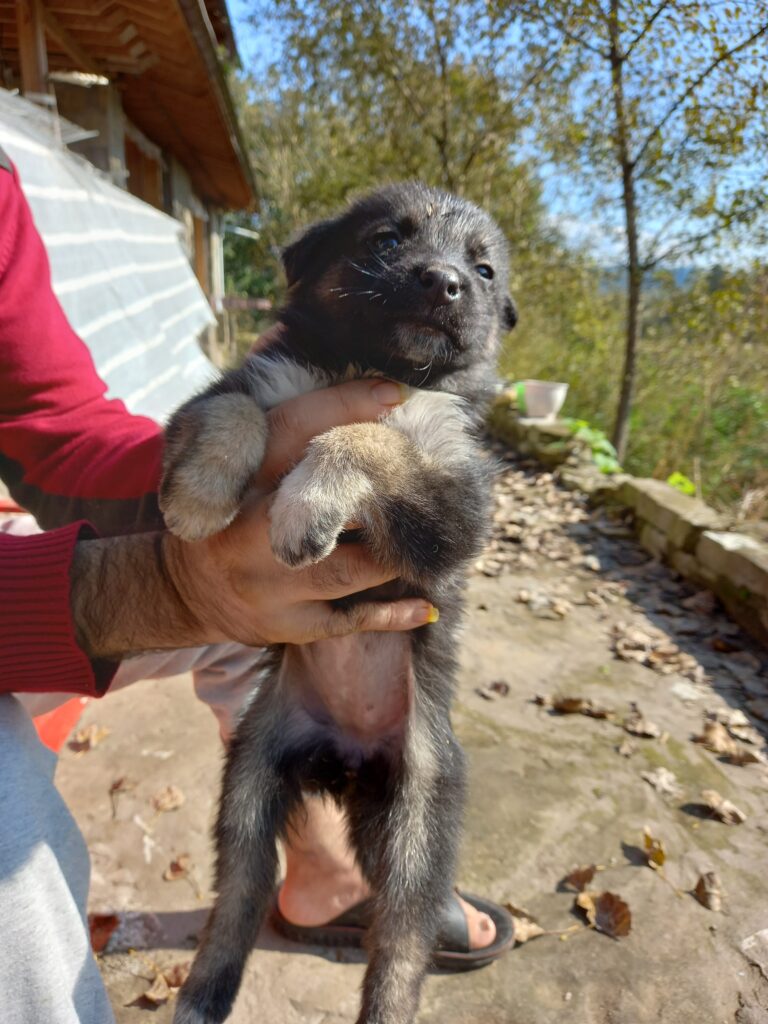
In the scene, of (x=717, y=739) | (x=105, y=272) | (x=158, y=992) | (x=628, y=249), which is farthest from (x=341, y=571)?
(x=628, y=249)

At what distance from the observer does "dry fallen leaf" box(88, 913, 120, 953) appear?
2.16 meters

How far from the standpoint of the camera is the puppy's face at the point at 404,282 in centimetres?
191

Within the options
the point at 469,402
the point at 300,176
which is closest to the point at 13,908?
the point at 469,402

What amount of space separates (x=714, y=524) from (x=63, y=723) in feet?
14.8

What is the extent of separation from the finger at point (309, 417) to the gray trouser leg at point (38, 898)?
2.85ft

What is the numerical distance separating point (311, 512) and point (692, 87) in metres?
5.07

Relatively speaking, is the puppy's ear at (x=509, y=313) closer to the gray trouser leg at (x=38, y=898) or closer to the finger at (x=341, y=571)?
the finger at (x=341, y=571)

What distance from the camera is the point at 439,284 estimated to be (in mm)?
1869

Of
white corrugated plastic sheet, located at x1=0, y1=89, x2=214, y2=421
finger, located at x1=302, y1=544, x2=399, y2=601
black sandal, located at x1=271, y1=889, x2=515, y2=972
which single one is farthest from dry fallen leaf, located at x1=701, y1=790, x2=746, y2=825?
white corrugated plastic sheet, located at x1=0, y1=89, x2=214, y2=421

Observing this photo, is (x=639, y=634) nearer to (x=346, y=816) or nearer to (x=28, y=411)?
(x=346, y=816)

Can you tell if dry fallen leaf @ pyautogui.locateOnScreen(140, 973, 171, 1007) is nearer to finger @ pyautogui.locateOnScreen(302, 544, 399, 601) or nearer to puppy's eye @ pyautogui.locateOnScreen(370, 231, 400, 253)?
finger @ pyautogui.locateOnScreen(302, 544, 399, 601)

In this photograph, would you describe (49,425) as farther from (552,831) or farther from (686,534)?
(686,534)

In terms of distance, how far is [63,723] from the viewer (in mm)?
2473

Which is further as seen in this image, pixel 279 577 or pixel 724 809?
pixel 724 809
